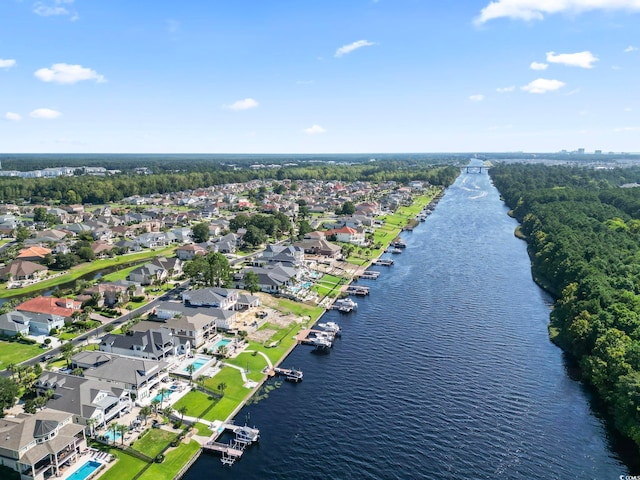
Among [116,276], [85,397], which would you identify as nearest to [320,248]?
[116,276]

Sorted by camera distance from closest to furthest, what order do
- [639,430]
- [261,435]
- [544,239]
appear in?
[639,430]
[261,435]
[544,239]

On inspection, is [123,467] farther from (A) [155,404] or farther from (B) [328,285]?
(B) [328,285]

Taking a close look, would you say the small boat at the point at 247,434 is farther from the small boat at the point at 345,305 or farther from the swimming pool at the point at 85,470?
the small boat at the point at 345,305

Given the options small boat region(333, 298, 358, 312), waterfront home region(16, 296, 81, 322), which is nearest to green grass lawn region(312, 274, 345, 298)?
small boat region(333, 298, 358, 312)

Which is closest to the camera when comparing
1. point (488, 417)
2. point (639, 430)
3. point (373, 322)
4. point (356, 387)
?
point (639, 430)

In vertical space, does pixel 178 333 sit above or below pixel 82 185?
below

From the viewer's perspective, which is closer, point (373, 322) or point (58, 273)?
point (373, 322)

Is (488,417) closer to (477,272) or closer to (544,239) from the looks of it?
(477,272)

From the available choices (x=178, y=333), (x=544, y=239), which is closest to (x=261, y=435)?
(x=178, y=333)
